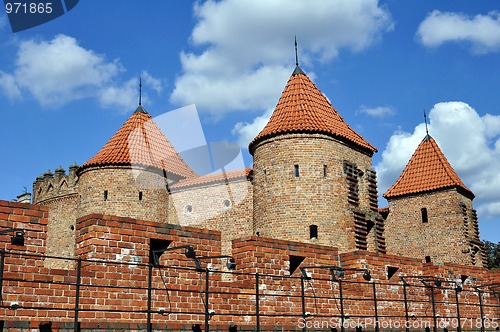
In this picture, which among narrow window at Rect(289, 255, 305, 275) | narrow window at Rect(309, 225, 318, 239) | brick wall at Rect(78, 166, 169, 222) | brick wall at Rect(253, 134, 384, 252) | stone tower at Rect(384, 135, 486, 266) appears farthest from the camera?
stone tower at Rect(384, 135, 486, 266)

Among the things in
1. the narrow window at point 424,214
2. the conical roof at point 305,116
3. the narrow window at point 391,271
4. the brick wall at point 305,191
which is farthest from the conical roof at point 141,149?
the narrow window at point 391,271

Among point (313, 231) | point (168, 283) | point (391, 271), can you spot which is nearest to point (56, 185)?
point (313, 231)

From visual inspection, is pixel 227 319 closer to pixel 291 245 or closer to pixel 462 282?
pixel 291 245

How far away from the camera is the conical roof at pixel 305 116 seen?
67.7ft

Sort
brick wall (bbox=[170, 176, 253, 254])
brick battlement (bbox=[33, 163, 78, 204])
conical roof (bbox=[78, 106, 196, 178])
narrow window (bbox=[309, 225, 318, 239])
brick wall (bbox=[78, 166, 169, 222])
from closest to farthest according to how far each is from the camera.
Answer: narrow window (bbox=[309, 225, 318, 239])
brick wall (bbox=[170, 176, 253, 254])
brick wall (bbox=[78, 166, 169, 222])
conical roof (bbox=[78, 106, 196, 178])
brick battlement (bbox=[33, 163, 78, 204])

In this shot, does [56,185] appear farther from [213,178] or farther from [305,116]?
[305,116]

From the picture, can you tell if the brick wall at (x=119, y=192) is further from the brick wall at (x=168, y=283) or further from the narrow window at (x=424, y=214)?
the brick wall at (x=168, y=283)

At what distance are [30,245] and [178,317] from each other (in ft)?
7.30

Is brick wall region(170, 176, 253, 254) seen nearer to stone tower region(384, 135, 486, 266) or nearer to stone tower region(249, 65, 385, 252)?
stone tower region(249, 65, 385, 252)

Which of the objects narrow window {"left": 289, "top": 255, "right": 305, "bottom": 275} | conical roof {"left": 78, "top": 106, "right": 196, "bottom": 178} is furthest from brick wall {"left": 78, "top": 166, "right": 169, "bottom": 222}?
narrow window {"left": 289, "top": 255, "right": 305, "bottom": 275}

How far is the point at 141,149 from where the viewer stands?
25.4 metres

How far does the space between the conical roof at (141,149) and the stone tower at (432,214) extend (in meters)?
10.4

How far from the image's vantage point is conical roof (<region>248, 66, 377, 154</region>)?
20625 mm

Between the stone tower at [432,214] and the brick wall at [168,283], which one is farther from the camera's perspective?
the stone tower at [432,214]
